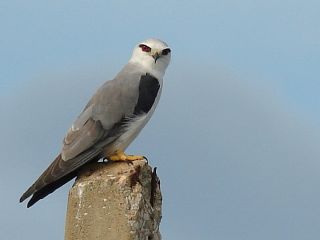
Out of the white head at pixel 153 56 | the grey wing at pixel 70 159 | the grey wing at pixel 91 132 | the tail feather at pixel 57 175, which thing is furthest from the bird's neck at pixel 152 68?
the tail feather at pixel 57 175

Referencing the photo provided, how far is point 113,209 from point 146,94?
256 cm


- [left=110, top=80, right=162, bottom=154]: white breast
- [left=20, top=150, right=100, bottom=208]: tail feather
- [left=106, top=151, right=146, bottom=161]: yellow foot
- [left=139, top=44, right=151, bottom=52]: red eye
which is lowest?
[left=20, top=150, right=100, bottom=208]: tail feather

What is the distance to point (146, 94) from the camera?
1046 centimetres

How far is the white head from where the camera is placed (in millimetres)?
11203

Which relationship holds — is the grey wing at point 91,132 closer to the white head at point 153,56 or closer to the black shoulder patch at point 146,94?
the black shoulder patch at point 146,94

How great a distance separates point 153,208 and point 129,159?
823 millimetres

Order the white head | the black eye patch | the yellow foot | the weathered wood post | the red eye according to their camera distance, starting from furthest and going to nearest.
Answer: the black eye patch, the red eye, the white head, the yellow foot, the weathered wood post

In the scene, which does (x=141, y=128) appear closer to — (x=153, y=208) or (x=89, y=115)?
(x=89, y=115)

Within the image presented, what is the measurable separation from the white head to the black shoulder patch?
0.37 m

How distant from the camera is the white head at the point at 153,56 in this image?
1120cm

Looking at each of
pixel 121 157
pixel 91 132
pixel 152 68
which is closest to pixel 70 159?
pixel 91 132

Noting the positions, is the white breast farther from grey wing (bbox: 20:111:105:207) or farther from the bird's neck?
the bird's neck

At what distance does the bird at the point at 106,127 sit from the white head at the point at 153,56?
0.83ft

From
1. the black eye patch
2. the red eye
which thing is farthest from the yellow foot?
the black eye patch
